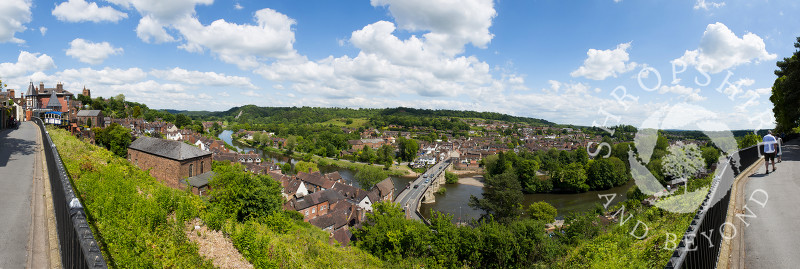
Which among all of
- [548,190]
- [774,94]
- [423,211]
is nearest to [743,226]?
[774,94]

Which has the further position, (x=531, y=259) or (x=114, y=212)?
(x=531, y=259)

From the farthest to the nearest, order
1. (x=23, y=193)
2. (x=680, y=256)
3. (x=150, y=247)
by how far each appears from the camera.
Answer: (x=150, y=247) → (x=23, y=193) → (x=680, y=256)

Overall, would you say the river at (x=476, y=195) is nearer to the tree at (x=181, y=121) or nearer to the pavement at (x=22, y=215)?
Answer: the pavement at (x=22, y=215)

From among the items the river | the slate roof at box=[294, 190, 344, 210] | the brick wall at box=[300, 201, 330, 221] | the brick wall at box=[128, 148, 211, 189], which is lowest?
the river

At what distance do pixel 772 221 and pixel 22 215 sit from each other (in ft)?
39.7

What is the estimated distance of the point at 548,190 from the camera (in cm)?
5162

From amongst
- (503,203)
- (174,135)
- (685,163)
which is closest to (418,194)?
(503,203)

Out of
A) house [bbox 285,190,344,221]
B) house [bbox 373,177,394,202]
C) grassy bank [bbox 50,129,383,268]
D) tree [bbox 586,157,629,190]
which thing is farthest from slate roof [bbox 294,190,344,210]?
tree [bbox 586,157,629,190]

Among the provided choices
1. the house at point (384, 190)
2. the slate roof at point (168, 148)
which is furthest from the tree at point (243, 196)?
the house at point (384, 190)

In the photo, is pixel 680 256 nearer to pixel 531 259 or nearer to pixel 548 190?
pixel 531 259

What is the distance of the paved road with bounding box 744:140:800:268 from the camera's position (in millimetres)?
4168

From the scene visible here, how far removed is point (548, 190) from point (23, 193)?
55.3 meters

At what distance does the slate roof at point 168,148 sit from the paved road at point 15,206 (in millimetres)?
17274

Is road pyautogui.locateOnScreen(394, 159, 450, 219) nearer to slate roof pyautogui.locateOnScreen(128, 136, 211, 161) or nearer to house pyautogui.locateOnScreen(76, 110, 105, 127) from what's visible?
slate roof pyautogui.locateOnScreen(128, 136, 211, 161)
